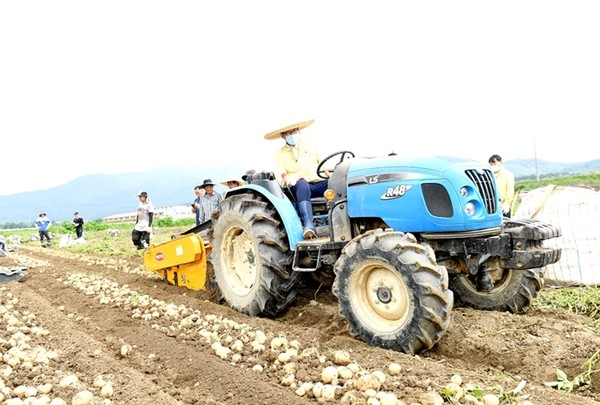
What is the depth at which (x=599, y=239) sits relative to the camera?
632 cm

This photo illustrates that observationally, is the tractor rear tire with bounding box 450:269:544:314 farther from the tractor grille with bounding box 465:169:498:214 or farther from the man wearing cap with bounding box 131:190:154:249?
the man wearing cap with bounding box 131:190:154:249

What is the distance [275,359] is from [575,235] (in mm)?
4696

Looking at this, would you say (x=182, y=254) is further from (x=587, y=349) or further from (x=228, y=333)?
(x=587, y=349)

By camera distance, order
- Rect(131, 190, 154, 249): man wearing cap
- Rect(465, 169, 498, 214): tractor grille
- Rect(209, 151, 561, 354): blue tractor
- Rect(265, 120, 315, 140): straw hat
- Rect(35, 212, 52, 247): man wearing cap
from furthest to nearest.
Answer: Rect(35, 212, 52, 247): man wearing cap < Rect(131, 190, 154, 249): man wearing cap < Rect(265, 120, 315, 140): straw hat < Rect(465, 169, 498, 214): tractor grille < Rect(209, 151, 561, 354): blue tractor

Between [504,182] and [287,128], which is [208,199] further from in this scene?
[504,182]

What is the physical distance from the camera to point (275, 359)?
3756 mm

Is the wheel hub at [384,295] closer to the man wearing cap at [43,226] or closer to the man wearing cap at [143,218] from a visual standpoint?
the man wearing cap at [143,218]

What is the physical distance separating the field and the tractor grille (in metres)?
1.02

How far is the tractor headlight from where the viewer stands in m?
3.97

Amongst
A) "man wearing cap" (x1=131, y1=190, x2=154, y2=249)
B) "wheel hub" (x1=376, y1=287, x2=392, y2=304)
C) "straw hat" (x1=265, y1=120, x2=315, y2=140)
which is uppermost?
"straw hat" (x1=265, y1=120, x2=315, y2=140)

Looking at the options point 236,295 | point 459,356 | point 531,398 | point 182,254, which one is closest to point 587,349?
point 459,356

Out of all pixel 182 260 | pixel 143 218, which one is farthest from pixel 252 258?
pixel 143 218

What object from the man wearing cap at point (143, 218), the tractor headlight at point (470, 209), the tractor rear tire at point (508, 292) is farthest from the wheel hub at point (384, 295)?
the man wearing cap at point (143, 218)

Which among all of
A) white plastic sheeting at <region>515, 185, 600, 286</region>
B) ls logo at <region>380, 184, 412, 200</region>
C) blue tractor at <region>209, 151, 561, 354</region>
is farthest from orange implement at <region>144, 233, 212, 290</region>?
white plastic sheeting at <region>515, 185, 600, 286</region>
